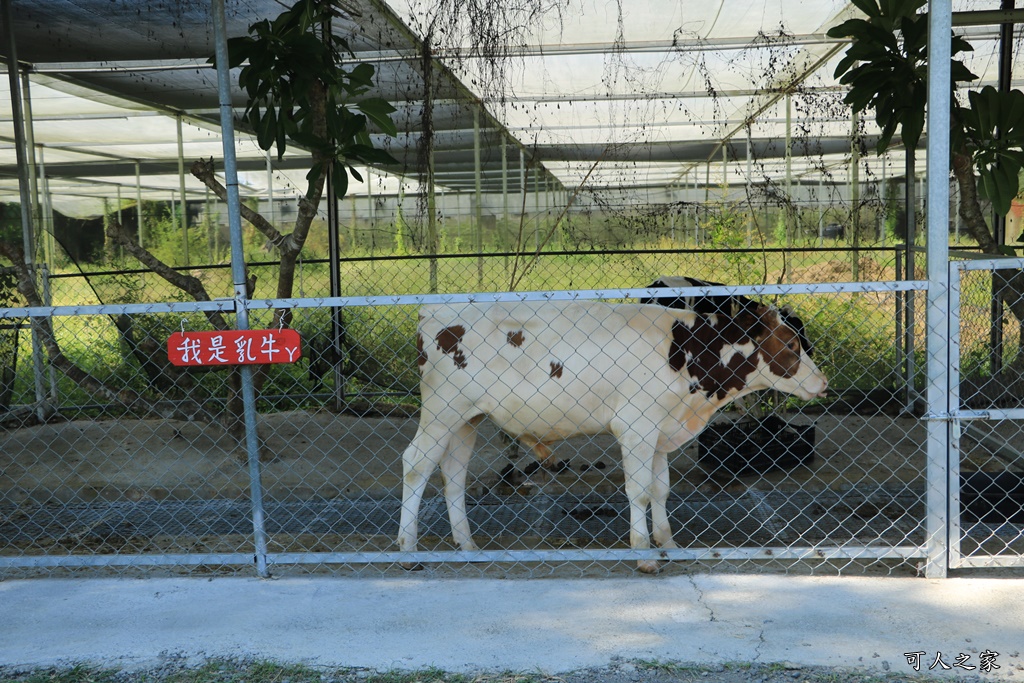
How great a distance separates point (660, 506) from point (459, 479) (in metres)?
0.96

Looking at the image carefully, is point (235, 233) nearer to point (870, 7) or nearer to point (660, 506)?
point (660, 506)

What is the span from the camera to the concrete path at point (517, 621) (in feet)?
9.96

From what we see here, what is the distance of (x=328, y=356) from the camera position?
838 centimetres

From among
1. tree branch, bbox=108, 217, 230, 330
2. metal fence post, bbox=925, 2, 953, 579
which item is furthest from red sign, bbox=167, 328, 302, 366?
metal fence post, bbox=925, 2, 953, 579

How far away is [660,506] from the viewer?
4238 millimetres

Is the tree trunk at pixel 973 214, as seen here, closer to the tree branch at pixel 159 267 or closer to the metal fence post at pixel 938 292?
the metal fence post at pixel 938 292

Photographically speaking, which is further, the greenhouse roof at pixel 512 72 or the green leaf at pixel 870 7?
the greenhouse roof at pixel 512 72

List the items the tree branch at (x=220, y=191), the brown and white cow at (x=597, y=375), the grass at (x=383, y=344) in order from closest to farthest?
the brown and white cow at (x=597, y=375) < the tree branch at (x=220, y=191) < the grass at (x=383, y=344)

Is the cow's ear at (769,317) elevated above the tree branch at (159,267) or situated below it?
below

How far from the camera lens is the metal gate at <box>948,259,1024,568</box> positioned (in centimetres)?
350

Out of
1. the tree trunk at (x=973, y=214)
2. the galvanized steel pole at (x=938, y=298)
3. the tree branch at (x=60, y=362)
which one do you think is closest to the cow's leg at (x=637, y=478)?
the galvanized steel pole at (x=938, y=298)

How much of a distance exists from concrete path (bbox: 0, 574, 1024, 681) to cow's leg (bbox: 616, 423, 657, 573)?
32 cm

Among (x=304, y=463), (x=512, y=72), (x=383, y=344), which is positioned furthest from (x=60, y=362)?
(x=512, y=72)

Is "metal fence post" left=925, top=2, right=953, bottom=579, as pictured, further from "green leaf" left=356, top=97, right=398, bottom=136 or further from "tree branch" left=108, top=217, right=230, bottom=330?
"tree branch" left=108, top=217, right=230, bottom=330
